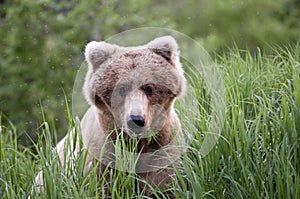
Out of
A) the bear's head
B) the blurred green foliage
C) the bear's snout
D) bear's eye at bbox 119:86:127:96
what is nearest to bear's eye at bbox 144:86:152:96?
the bear's head

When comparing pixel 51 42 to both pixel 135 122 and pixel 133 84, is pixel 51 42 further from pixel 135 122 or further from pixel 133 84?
pixel 135 122

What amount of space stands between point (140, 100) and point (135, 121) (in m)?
0.17

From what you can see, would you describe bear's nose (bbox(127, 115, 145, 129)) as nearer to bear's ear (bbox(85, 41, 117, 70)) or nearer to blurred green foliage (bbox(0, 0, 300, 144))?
bear's ear (bbox(85, 41, 117, 70))

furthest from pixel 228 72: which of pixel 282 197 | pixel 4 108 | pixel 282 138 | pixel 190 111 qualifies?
pixel 4 108

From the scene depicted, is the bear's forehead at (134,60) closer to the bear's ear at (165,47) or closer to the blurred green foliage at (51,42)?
the bear's ear at (165,47)

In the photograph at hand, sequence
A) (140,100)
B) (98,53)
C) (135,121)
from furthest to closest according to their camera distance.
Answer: (98,53) → (140,100) → (135,121)

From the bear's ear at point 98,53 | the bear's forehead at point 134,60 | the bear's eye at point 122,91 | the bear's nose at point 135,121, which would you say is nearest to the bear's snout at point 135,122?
the bear's nose at point 135,121

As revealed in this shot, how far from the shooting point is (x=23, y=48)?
28.6 feet

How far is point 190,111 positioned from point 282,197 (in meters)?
1.08

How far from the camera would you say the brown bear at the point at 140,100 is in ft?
13.1

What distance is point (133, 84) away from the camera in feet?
13.1

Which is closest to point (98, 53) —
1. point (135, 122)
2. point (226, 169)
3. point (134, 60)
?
point (134, 60)

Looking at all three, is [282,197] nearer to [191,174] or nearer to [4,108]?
[191,174]

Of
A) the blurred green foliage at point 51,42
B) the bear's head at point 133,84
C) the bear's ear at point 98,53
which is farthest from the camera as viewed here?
the blurred green foliage at point 51,42
